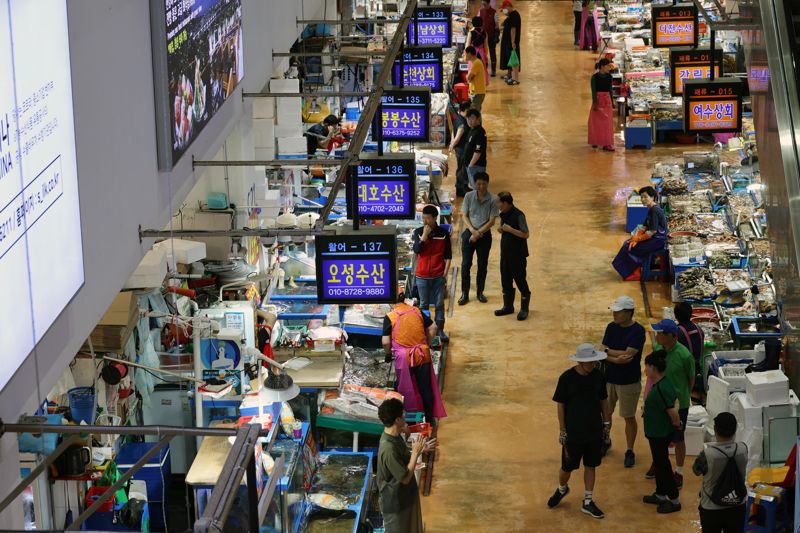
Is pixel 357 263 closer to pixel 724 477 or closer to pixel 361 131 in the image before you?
pixel 361 131

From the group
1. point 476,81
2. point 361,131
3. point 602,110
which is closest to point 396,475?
point 361,131

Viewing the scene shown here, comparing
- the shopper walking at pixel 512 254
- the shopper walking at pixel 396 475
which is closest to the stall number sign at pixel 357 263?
the shopper walking at pixel 396 475

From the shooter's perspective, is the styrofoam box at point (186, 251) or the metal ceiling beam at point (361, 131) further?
the styrofoam box at point (186, 251)

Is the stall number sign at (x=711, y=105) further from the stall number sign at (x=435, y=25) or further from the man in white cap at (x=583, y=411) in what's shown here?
the man in white cap at (x=583, y=411)

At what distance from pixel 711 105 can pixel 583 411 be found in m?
6.59

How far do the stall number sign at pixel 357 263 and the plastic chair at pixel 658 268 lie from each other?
21.7 feet

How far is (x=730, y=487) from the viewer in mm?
9047

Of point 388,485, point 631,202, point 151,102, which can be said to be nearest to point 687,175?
point 631,202

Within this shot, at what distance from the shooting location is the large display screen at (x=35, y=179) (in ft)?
16.6

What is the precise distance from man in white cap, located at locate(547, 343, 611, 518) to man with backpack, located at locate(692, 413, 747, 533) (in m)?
1.05

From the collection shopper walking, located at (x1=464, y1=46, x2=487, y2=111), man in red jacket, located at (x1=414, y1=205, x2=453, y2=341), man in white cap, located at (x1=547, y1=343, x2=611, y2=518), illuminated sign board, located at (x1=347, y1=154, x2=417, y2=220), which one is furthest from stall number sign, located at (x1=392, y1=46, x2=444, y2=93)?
man in white cap, located at (x1=547, y1=343, x2=611, y2=518)

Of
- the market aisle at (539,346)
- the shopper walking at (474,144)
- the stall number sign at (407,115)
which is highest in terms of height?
the stall number sign at (407,115)

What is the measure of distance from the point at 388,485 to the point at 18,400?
148 inches

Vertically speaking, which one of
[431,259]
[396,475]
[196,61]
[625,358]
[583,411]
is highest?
[196,61]
